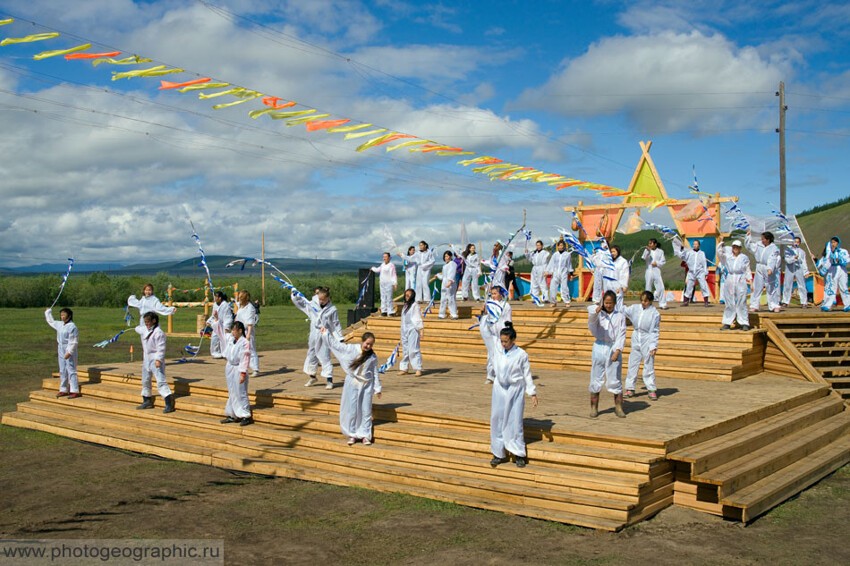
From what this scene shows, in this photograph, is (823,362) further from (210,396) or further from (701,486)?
(210,396)

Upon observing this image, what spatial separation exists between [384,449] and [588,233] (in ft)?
51.7

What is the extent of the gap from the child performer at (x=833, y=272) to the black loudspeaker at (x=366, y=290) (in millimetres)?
12000

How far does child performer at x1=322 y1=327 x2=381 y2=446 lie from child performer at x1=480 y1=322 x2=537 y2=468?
6.94 ft

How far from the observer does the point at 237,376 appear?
12.0 meters

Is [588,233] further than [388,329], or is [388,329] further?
[588,233]

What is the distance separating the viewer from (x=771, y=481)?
9.43 meters

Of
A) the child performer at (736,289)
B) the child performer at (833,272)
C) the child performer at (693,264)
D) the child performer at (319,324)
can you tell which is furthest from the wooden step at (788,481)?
the child performer at (693,264)

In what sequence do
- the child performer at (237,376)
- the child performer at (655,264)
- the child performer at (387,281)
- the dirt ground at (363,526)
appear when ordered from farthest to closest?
the child performer at (387,281) → the child performer at (655,264) → the child performer at (237,376) → the dirt ground at (363,526)

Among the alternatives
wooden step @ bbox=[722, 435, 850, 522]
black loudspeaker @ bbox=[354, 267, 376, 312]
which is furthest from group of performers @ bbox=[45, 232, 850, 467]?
wooden step @ bbox=[722, 435, 850, 522]

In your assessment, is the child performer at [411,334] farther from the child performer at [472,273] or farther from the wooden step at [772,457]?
the child performer at [472,273]

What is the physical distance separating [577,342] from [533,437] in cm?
694

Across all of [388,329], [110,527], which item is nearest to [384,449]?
[110,527]

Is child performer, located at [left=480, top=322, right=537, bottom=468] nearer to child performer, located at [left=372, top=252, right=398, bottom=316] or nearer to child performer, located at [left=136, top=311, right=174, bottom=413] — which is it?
child performer, located at [left=136, top=311, right=174, bottom=413]

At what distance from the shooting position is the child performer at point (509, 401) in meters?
9.14
